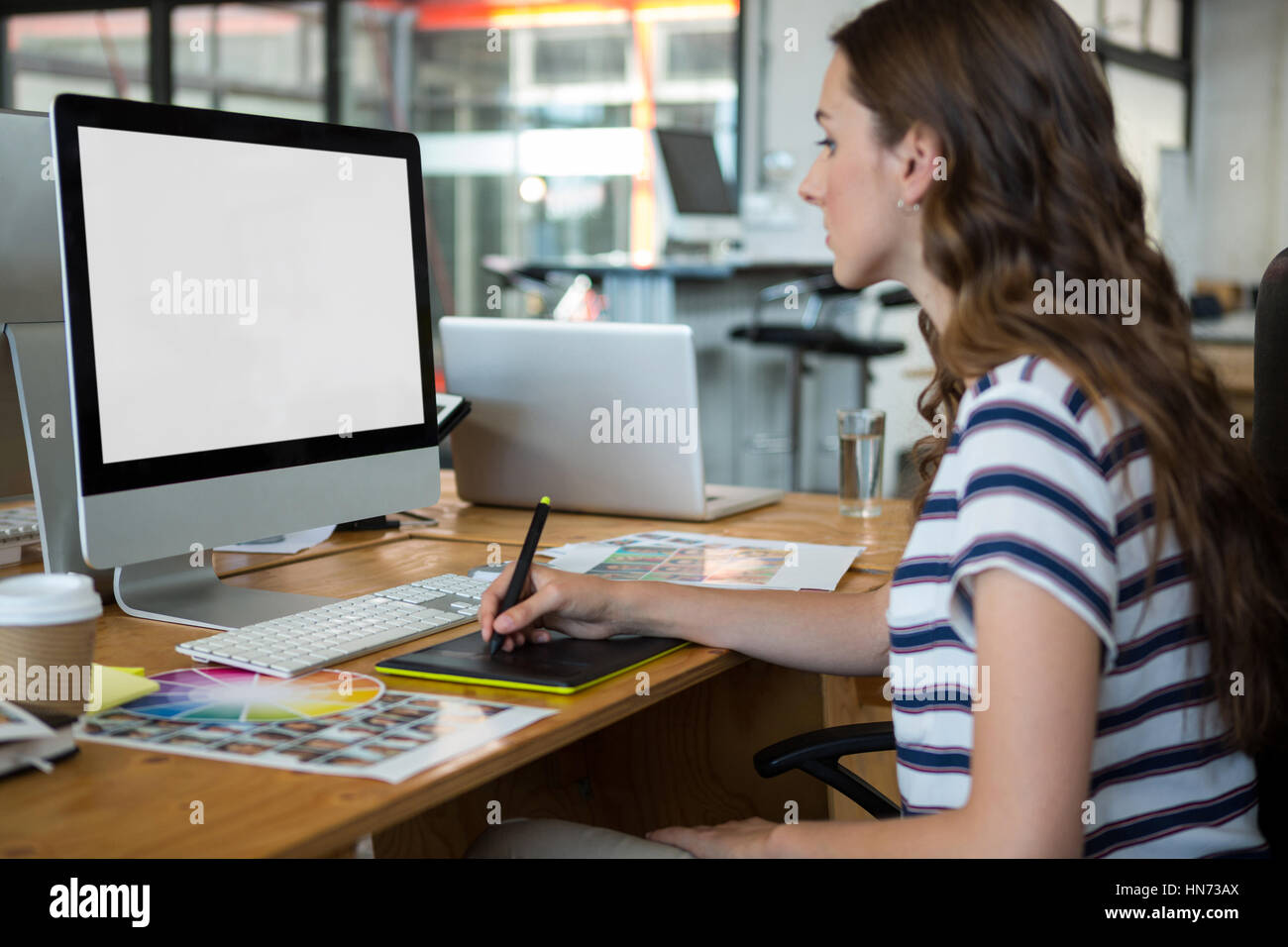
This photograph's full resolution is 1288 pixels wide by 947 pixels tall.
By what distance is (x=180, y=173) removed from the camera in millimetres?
1206

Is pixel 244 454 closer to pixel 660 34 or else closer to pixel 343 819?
pixel 343 819

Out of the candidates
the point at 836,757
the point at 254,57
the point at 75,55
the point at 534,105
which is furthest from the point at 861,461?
the point at 75,55

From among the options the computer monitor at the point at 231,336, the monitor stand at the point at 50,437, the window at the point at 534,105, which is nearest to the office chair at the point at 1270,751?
the computer monitor at the point at 231,336

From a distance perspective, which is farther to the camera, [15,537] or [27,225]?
[15,537]

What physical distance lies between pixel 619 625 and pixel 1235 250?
26.4ft

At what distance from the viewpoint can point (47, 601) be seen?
0.90 m

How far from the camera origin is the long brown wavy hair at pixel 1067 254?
Answer: 3.03 ft

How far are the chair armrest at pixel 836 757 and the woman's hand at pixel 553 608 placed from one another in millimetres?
199

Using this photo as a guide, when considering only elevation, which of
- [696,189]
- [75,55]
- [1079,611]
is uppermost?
[75,55]

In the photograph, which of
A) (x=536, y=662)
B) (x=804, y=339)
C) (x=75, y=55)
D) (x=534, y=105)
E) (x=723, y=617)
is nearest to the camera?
(x=536, y=662)

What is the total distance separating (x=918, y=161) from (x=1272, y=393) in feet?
1.34

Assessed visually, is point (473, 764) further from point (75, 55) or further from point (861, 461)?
point (75, 55)

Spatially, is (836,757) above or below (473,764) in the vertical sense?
below
